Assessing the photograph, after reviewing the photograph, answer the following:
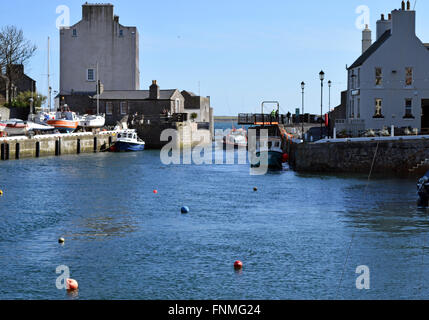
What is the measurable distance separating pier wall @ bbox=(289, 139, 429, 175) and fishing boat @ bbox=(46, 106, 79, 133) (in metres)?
36.4

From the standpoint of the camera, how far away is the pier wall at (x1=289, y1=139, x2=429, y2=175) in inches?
1913

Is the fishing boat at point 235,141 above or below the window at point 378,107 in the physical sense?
below

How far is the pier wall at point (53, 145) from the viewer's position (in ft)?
202

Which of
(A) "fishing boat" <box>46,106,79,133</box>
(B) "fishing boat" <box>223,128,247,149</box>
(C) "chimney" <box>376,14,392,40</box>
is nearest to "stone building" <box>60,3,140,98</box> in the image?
(A) "fishing boat" <box>46,106,79,133</box>

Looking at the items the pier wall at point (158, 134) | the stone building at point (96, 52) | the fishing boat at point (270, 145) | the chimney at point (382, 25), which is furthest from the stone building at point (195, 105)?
the chimney at point (382, 25)

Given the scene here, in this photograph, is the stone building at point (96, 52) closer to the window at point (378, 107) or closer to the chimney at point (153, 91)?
the chimney at point (153, 91)

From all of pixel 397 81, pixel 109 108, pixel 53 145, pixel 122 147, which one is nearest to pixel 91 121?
pixel 122 147

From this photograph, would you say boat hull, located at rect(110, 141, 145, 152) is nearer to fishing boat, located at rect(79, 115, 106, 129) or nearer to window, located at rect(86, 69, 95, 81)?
fishing boat, located at rect(79, 115, 106, 129)

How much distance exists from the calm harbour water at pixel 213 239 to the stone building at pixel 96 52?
51.1 m

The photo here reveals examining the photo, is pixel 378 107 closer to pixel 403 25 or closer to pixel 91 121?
pixel 403 25

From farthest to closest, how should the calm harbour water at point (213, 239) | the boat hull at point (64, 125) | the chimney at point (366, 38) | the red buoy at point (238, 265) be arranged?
1. the boat hull at point (64, 125)
2. the chimney at point (366, 38)
3. the red buoy at point (238, 265)
4. the calm harbour water at point (213, 239)

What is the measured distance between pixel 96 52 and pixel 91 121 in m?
16.0

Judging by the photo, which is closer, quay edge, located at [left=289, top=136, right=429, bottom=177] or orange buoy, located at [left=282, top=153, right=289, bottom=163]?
quay edge, located at [left=289, top=136, right=429, bottom=177]

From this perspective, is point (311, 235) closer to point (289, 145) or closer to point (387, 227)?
point (387, 227)
